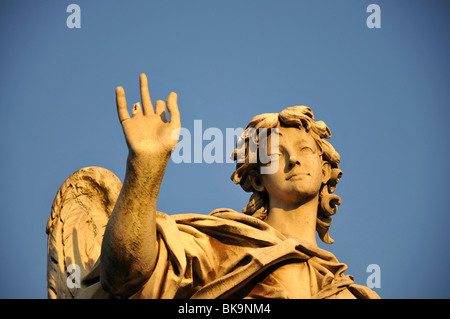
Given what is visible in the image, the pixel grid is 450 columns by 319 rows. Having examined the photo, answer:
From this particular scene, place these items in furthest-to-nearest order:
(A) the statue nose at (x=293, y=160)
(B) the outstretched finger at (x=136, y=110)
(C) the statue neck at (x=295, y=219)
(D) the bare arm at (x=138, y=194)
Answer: (C) the statue neck at (x=295, y=219) < (A) the statue nose at (x=293, y=160) < (B) the outstretched finger at (x=136, y=110) < (D) the bare arm at (x=138, y=194)

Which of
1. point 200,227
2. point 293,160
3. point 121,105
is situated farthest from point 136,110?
point 293,160

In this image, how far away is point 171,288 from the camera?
9953 mm

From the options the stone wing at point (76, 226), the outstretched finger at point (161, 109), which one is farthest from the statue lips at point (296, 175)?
the outstretched finger at point (161, 109)

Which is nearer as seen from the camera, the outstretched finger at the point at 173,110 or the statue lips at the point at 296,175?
the outstretched finger at the point at 173,110

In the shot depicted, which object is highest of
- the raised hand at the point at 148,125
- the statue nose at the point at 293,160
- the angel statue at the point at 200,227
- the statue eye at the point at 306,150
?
the raised hand at the point at 148,125

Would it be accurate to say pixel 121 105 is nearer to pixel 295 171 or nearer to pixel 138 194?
pixel 138 194

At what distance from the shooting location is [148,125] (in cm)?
974

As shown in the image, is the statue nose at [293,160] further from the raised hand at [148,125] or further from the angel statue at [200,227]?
the raised hand at [148,125]

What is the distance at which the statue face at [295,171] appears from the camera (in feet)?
37.9

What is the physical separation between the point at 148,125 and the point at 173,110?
27 cm

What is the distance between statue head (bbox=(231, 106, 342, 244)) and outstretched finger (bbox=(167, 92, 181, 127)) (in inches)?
85.4
